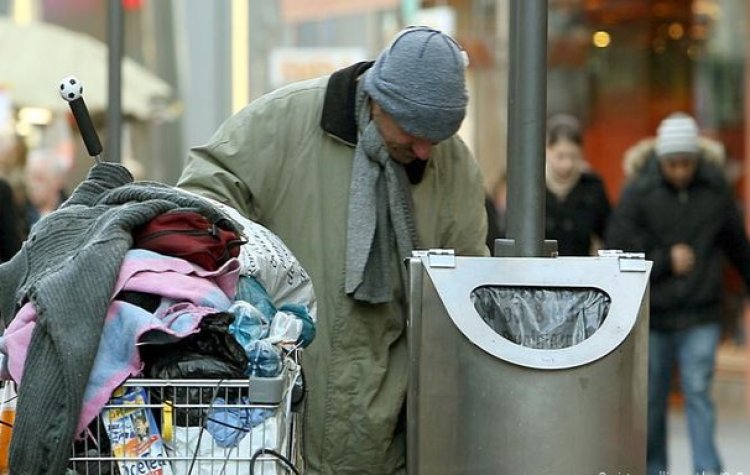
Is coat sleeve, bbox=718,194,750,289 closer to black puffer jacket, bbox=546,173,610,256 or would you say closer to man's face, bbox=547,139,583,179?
black puffer jacket, bbox=546,173,610,256

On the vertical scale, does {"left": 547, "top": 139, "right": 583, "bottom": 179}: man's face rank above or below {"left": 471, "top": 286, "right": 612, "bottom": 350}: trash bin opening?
above

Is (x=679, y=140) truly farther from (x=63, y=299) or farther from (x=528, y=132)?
(x=63, y=299)

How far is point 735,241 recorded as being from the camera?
8602 millimetres

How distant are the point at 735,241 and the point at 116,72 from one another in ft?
12.5

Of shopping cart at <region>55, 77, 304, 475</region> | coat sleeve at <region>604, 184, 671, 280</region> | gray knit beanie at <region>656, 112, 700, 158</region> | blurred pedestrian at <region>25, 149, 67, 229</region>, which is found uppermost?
gray knit beanie at <region>656, 112, 700, 158</region>

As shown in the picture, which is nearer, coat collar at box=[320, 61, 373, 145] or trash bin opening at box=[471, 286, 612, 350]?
trash bin opening at box=[471, 286, 612, 350]

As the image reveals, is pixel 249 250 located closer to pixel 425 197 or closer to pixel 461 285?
pixel 461 285

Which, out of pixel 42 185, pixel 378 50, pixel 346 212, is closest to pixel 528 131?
pixel 346 212

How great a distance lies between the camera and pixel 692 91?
13023mm

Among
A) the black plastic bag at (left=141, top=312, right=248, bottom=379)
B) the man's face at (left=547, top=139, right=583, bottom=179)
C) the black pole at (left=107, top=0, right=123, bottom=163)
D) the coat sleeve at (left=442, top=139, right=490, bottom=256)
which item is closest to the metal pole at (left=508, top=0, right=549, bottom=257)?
the coat sleeve at (left=442, top=139, right=490, bottom=256)

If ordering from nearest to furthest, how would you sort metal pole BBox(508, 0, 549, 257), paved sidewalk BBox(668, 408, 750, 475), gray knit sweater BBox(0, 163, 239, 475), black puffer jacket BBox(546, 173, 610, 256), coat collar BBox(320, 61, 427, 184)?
gray knit sweater BBox(0, 163, 239, 475) → metal pole BBox(508, 0, 549, 257) → coat collar BBox(320, 61, 427, 184) → black puffer jacket BBox(546, 173, 610, 256) → paved sidewalk BBox(668, 408, 750, 475)

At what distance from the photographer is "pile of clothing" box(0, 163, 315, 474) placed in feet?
9.20

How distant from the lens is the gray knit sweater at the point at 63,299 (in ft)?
9.13

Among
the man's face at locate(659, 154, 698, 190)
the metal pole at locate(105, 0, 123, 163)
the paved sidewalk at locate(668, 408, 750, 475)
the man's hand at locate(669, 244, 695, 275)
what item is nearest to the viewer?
the metal pole at locate(105, 0, 123, 163)
